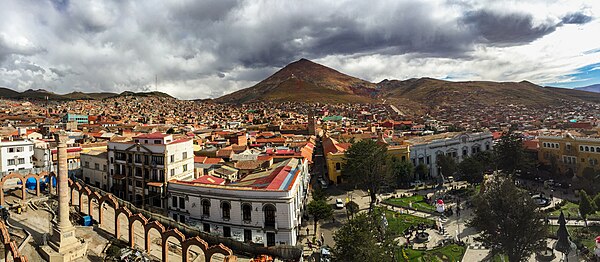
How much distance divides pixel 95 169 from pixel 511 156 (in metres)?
44.3

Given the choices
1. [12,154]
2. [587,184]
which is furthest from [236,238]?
[587,184]

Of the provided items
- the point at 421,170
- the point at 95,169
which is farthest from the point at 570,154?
the point at 95,169

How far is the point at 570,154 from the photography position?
39750mm

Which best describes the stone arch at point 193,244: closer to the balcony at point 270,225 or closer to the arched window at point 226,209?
the balcony at point 270,225

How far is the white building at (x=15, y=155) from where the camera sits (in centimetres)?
3409

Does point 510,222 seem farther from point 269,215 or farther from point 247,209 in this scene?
point 247,209

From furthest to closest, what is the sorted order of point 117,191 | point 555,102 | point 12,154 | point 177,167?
point 555,102 < point 12,154 < point 117,191 < point 177,167

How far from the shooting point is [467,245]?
76.6ft

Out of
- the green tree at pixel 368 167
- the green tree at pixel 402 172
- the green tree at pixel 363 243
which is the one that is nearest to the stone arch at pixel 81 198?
the green tree at pixel 363 243

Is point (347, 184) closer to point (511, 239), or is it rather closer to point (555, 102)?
point (511, 239)

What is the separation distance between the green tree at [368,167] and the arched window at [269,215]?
39.9 feet

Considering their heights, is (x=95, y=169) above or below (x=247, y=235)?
above

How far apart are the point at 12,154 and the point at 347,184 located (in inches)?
1338

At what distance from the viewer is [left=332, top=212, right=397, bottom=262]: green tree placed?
1638cm
